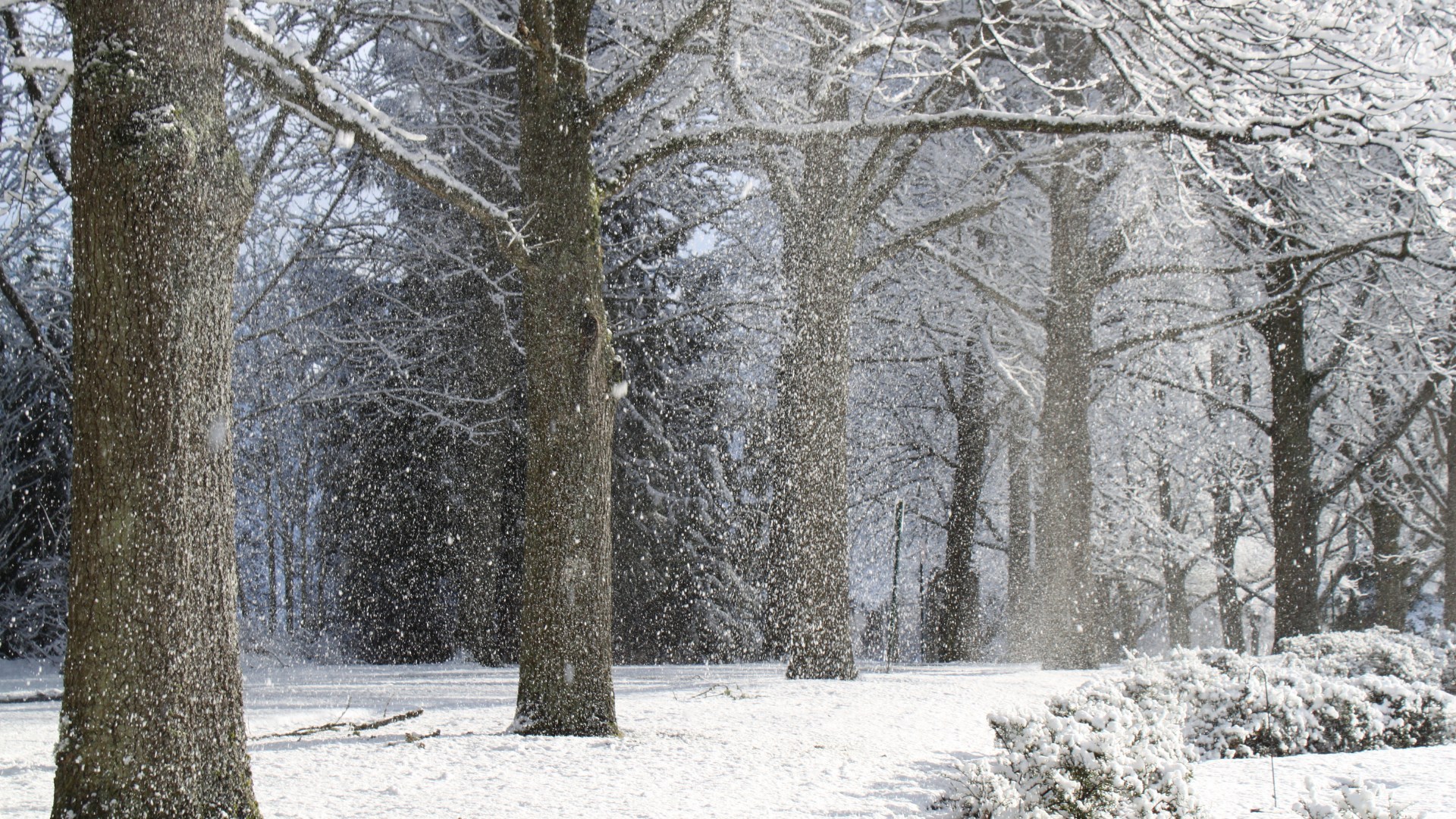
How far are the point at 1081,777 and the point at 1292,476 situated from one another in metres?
10.1

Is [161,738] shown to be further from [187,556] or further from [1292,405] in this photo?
[1292,405]

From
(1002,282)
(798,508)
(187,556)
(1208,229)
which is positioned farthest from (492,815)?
(1208,229)

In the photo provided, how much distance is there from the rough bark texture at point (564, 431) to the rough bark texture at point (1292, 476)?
9266 mm

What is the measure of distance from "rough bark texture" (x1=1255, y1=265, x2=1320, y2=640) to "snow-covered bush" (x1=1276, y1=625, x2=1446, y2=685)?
285cm

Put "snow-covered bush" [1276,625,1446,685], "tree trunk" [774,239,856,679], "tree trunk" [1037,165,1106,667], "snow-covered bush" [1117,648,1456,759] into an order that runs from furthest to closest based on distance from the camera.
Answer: "tree trunk" [1037,165,1106,667]
"tree trunk" [774,239,856,679]
"snow-covered bush" [1276,625,1446,685]
"snow-covered bush" [1117,648,1456,759]

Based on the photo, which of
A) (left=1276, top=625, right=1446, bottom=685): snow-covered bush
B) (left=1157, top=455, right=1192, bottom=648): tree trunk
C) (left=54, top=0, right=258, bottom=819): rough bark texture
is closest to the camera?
(left=54, top=0, right=258, bottom=819): rough bark texture

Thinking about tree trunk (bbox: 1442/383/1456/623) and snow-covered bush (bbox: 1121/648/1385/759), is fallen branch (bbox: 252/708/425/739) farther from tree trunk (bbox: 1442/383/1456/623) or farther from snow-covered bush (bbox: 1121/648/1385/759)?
tree trunk (bbox: 1442/383/1456/623)

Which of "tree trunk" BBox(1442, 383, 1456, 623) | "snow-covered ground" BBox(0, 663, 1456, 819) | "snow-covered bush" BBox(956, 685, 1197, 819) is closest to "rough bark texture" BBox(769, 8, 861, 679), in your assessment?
"snow-covered ground" BBox(0, 663, 1456, 819)

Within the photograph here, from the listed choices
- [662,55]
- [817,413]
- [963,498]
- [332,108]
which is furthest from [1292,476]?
[332,108]

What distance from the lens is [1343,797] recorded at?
13.0ft

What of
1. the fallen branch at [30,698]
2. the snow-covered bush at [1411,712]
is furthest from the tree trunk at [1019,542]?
the fallen branch at [30,698]

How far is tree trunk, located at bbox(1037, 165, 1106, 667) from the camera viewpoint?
12.7 m

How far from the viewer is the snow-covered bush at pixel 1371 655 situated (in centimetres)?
871

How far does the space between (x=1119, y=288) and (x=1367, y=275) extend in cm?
316
